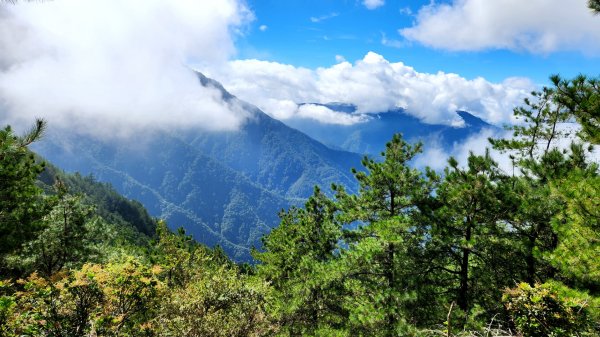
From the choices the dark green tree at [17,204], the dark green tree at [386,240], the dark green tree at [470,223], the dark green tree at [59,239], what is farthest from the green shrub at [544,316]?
the dark green tree at [59,239]

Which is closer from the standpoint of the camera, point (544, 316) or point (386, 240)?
point (544, 316)

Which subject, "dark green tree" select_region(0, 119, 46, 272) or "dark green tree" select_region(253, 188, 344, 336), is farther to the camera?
"dark green tree" select_region(253, 188, 344, 336)

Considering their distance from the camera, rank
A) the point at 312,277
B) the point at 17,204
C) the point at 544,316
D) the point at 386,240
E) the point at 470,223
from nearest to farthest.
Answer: the point at 544,316 → the point at 470,223 → the point at 386,240 → the point at 17,204 → the point at 312,277

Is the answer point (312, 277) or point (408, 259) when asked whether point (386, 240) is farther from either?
point (312, 277)

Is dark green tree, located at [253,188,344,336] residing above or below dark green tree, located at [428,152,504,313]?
below

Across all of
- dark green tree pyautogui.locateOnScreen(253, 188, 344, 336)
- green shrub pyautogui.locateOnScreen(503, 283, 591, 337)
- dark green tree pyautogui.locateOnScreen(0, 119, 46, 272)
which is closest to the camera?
green shrub pyautogui.locateOnScreen(503, 283, 591, 337)

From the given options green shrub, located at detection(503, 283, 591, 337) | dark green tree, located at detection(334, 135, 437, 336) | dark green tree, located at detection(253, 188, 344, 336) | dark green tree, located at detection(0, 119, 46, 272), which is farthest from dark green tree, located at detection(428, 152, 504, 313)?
dark green tree, located at detection(0, 119, 46, 272)

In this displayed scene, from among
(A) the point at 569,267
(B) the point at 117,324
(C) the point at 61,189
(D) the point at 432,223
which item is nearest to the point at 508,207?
(D) the point at 432,223

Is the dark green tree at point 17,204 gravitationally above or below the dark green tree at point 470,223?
below

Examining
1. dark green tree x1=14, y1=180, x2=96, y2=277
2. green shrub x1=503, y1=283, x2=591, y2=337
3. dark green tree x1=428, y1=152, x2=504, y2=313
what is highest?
dark green tree x1=428, y1=152, x2=504, y2=313

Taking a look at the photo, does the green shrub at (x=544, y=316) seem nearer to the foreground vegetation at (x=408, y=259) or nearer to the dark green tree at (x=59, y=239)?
the foreground vegetation at (x=408, y=259)

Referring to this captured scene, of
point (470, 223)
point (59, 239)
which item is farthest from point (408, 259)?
point (59, 239)

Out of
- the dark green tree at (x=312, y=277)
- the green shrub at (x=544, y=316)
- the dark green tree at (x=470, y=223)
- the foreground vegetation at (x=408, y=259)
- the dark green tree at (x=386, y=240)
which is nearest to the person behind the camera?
the green shrub at (x=544, y=316)

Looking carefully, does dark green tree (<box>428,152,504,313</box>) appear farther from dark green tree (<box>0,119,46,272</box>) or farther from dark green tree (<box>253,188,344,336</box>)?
dark green tree (<box>0,119,46,272</box>)
